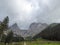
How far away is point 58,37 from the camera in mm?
56500

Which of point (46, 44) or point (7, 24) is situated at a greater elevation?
point (7, 24)

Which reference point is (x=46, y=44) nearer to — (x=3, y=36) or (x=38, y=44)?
(x=38, y=44)

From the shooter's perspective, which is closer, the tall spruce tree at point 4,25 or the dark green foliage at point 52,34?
the tall spruce tree at point 4,25

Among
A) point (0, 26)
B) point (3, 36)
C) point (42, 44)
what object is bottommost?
point (42, 44)

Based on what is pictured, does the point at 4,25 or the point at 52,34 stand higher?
the point at 4,25

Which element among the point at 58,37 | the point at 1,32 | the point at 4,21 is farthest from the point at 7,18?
the point at 58,37

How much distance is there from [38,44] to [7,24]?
1004 inches

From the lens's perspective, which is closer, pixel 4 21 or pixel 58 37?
pixel 4 21

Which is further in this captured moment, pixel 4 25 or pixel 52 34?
pixel 52 34

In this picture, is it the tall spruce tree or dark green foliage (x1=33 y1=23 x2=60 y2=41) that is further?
dark green foliage (x1=33 y1=23 x2=60 y2=41)

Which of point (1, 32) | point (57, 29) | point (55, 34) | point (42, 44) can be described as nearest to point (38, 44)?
point (42, 44)

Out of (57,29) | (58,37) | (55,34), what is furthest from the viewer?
(57,29)

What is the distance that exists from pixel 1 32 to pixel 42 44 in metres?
23.5

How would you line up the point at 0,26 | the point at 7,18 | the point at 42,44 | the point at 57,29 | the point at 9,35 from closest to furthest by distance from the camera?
the point at 42,44 → the point at 9,35 → the point at 0,26 → the point at 7,18 → the point at 57,29
